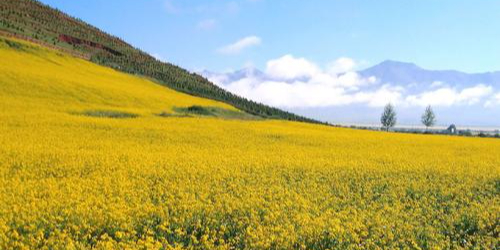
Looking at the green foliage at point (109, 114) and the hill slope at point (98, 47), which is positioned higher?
the hill slope at point (98, 47)

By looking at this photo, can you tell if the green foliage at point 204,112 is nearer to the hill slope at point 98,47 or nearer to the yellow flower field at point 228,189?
the yellow flower field at point 228,189

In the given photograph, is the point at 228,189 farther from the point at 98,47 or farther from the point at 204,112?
the point at 98,47

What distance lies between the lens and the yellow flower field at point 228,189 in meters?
10.3

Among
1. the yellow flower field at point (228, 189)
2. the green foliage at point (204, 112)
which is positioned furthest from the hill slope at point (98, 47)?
the yellow flower field at point (228, 189)

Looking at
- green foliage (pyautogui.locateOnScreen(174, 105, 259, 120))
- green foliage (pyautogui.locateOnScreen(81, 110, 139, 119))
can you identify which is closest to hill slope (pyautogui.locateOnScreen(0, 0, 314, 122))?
green foliage (pyautogui.locateOnScreen(174, 105, 259, 120))

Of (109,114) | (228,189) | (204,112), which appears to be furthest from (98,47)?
(228,189)

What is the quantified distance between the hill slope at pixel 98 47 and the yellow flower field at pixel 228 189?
106 feet

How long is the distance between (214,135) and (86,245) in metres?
15.5

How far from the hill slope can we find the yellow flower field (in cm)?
3232

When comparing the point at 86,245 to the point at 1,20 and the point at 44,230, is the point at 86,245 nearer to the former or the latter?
the point at 44,230

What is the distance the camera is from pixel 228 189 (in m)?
13.7

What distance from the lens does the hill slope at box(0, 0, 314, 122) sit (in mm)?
61688

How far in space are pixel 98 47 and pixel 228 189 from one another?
64.9 meters

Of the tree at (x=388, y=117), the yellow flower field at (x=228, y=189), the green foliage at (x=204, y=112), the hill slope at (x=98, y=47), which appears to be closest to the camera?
the yellow flower field at (x=228, y=189)
